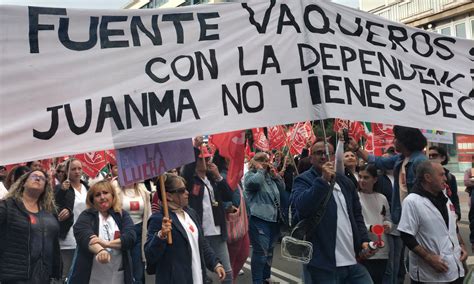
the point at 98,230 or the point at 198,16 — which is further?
the point at 98,230

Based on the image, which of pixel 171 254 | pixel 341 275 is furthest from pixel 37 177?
pixel 341 275

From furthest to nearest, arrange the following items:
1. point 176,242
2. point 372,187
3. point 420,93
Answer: point 372,187, point 176,242, point 420,93

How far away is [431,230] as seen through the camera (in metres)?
4.47

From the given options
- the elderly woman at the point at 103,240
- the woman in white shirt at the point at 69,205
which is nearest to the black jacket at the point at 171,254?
the elderly woman at the point at 103,240

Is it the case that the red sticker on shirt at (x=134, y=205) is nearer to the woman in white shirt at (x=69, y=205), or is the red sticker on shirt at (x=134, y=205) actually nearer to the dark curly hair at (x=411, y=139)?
the woman in white shirt at (x=69, y=205)

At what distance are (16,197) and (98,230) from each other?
0.74 metres

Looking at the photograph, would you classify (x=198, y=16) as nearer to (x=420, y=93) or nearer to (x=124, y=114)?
(x=124, y=114)

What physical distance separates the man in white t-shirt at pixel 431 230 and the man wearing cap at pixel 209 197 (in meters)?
2.42

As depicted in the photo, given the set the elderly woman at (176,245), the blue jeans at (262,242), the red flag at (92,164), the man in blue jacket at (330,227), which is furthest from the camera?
the red flag at (92,164)

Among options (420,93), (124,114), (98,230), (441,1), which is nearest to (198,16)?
(124,114)

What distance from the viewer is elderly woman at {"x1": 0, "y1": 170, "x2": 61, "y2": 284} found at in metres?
4.62

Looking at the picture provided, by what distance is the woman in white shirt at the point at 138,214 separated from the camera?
661cm

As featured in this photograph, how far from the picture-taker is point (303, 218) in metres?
4.68

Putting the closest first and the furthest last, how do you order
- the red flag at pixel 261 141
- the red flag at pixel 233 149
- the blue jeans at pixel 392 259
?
the red flag at pixel 233 149 < the blue jeans at pixel 392 259 < the red flag at pixel 261 141
